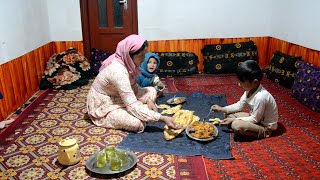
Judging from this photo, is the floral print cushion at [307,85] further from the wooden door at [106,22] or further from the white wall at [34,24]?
the white wall at [34,24]

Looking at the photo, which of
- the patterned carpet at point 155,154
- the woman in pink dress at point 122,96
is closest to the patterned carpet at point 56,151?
the patterned carpet at point 155,154

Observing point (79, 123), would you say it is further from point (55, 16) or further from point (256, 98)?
point (55, 16)

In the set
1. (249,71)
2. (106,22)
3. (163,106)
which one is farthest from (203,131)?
(106,22)

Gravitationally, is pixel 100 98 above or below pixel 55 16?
below

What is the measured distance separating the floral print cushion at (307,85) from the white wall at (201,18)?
133 centimetres

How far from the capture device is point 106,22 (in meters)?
4.28

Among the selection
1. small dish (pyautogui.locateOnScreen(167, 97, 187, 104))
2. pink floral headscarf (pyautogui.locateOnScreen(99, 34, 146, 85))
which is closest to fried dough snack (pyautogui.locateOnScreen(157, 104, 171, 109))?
small dish (pyautogui.locateOnScreen(167, 97, 187, 104))

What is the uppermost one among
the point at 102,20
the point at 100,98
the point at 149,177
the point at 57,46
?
the point at 102,20

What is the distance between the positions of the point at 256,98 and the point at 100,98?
128 centimetres

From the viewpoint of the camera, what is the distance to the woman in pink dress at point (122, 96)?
2297 millimetres

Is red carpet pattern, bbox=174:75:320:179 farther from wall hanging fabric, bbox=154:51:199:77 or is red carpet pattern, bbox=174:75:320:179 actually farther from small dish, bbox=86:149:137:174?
wall hanging fabric, bbox=154:51:199:77

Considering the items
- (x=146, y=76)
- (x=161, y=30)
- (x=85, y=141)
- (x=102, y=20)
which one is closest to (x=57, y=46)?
(x=102, y=20)

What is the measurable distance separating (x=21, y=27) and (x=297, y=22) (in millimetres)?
3261

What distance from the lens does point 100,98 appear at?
2.50 meters
